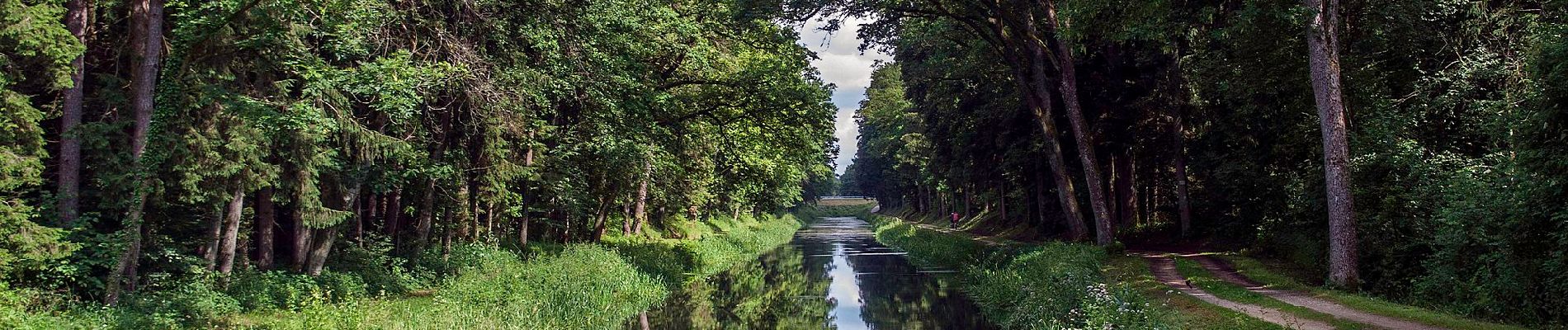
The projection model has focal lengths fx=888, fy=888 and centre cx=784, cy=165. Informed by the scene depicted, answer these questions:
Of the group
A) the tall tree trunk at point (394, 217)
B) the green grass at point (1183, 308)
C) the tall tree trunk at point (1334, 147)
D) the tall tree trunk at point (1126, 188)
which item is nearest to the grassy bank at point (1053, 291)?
the green grass at point (1183, 308)

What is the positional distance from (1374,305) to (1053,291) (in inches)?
208

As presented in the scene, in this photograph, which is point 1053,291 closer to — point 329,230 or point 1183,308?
point 1183,308

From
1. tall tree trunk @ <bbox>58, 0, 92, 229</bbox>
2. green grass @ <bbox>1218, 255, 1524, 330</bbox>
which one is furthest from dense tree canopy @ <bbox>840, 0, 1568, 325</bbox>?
tall tree trunk @ <bbox>58, 0, 92, 229</bbox>

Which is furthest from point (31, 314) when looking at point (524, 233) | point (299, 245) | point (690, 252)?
point (690, 252)

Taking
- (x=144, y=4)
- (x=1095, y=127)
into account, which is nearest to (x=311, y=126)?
(x=144, y=4)

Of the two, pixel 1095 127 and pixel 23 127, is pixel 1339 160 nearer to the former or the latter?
pixel 1095 127

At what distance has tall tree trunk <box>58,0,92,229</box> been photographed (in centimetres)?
1270

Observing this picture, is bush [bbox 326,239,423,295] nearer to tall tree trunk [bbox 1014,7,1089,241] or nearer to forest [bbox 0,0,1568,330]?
forest [bbox 0,0,1568,330]

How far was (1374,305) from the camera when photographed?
12.5m

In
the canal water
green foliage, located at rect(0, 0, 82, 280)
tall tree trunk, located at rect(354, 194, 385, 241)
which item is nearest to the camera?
green foliage, located at rect(0, 0, 82, 280)

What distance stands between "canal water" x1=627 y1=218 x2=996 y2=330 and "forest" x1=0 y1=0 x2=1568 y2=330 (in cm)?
24

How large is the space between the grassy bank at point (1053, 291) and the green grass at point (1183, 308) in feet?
0.79

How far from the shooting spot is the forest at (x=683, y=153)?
1242 cm

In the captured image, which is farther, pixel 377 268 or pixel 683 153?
pixel 683 153
